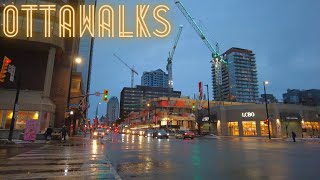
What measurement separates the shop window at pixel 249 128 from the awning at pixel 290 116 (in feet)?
21.4

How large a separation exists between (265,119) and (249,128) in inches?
182

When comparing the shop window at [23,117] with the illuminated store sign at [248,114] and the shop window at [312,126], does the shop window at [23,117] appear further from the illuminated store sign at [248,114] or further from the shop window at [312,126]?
the shop window at [312,126]

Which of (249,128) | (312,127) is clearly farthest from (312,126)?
(249,128)

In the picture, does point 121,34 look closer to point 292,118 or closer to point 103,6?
point 103,6

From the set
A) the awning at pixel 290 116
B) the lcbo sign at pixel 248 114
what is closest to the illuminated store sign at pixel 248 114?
the lcbo sign at pixel 248 114

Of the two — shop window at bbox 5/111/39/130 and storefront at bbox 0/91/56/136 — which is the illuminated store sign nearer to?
storefront at bbox 0/91/56/136

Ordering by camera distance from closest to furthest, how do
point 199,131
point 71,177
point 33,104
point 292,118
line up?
point 71,177 → point 33,104 → point 292,118 → point 199,131

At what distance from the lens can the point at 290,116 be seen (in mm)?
61969

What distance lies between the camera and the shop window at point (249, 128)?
64081 mm

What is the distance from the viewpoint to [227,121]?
2724 inches

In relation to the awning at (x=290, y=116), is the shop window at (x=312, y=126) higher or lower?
lower

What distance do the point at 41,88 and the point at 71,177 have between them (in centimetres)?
3529

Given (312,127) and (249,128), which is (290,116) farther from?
(249,128)

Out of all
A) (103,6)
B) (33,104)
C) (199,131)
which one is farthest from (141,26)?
(199,131)
